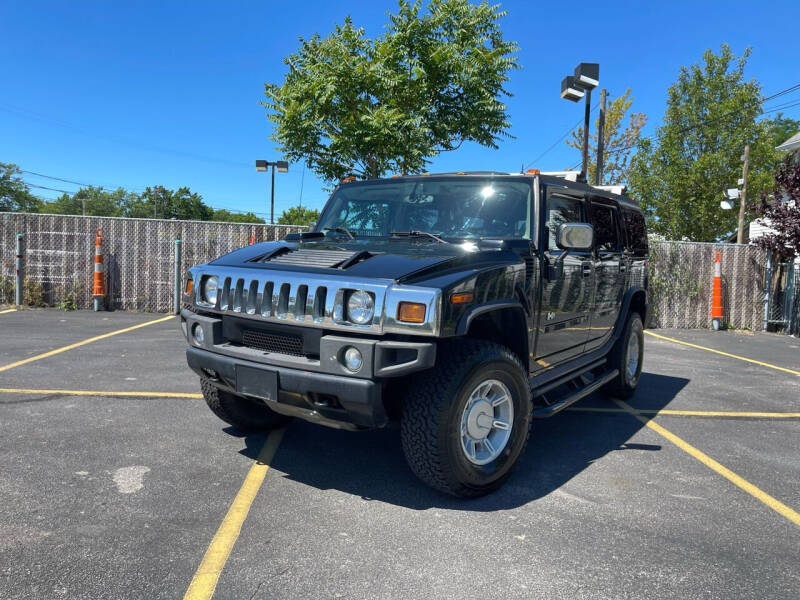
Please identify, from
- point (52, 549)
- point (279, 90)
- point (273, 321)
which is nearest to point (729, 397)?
point (273, 321)

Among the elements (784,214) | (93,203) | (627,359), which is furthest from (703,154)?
(93,203)

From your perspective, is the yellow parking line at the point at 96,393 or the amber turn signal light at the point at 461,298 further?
the yellow parking line at the point at 96,393

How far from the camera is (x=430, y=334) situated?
2830 mm

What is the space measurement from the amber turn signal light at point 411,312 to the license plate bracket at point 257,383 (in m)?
0.76

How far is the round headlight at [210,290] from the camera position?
355 centimetres

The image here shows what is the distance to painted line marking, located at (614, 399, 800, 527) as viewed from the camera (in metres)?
3.28

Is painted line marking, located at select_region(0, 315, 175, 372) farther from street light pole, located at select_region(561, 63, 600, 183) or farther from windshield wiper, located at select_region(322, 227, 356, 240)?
street light pole, located at select_region(561, 63, 600, 183)

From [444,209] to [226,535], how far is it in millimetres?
2534

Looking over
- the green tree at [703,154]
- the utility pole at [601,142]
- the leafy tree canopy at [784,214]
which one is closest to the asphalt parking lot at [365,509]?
the utility pole at [601,142]

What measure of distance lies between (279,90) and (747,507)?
12.8m

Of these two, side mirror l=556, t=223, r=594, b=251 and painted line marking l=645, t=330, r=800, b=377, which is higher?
side mirror l=556, t=223, r=594, b=251

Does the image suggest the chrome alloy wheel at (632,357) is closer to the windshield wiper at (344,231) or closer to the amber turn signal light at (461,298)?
the windshield wiper at (344,231)

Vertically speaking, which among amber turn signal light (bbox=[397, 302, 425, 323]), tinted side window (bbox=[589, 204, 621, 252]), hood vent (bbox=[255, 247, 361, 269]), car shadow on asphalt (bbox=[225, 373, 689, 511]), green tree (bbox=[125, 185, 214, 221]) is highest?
green tree (bbox=[125, 185, 214, 221])

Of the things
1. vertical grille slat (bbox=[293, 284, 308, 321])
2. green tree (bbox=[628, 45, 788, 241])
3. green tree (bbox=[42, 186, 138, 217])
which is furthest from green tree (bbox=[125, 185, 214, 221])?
vertical grille slat (bbox=[293, 284, 308, 321])
